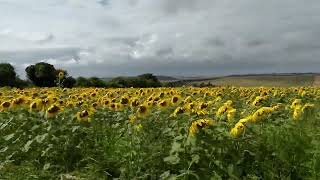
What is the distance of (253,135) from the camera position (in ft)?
21.8

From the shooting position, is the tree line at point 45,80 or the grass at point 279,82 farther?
the grass at point 279,82

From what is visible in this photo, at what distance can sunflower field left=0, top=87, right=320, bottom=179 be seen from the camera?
6.35 meters

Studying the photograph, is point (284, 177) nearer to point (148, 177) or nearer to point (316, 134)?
point (316, 134)

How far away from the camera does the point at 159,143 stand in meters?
7.20

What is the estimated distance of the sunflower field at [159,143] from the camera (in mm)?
6348

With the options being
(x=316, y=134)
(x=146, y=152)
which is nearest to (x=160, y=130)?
(x=146, y=152)

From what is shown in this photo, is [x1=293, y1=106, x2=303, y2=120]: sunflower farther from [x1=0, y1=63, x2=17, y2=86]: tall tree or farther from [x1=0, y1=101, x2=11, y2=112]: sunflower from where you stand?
[x1=0, y1=63, x2=17, y2=86]: tall tree

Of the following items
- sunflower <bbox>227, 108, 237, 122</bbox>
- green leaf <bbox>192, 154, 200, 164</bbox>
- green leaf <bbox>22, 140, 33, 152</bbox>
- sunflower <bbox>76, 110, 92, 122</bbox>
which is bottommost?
green leaf <bbox>22, 140, 33, 152</bbox>

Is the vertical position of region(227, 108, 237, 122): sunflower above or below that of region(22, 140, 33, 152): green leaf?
above

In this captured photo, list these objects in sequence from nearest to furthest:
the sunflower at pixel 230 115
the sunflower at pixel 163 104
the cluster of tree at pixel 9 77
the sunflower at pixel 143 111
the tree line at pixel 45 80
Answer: the sunflower at pixel 230 115 < the sunflower at pixel 143 111 < the sunflower at pixel 163 104 < the tree line at pixel 45 80 < the cluster of tree at pixel 9 77

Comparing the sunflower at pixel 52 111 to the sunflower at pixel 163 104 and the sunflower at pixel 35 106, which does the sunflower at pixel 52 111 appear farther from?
the sunflower at pixel 163 104

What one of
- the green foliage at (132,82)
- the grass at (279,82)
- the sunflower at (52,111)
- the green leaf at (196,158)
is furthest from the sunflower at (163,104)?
the green foliage at (132,82)

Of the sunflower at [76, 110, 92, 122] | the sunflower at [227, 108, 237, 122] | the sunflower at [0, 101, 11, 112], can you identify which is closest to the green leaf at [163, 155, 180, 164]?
the sunflower at [227, 108, 237, 122]

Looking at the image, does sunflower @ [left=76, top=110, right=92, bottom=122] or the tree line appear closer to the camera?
sunflower @ [left=76, top=110, right=92, bottom=122]
